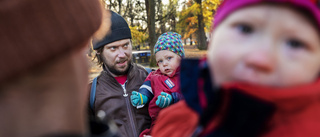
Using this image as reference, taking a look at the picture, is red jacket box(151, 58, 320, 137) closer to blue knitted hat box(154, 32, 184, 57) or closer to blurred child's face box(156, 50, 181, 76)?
blurred child's face box(156, 50, 181, 76)

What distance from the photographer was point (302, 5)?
0.78 metres

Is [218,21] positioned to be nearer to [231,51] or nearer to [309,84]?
[231,51]

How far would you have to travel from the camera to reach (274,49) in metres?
0.77

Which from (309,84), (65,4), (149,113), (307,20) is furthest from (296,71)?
(149,113)

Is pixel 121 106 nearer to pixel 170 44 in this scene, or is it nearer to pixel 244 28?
pixel 170 44

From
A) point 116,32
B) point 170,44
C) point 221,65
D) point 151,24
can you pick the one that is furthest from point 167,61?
point 151,24

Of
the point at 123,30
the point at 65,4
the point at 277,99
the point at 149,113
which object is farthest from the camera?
the point at 123,30

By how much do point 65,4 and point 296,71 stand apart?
833 millimetres

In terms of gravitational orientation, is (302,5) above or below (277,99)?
above

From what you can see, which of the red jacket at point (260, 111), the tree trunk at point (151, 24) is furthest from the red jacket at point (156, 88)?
the tree trunk at point (151, 24)

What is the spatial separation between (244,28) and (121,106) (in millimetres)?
2186

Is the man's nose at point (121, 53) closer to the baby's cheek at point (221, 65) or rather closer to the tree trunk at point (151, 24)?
the baby's cheek at point (221, 65)

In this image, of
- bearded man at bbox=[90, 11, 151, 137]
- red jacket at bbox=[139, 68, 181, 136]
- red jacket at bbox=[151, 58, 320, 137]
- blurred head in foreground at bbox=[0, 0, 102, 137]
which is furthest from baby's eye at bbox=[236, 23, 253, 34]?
bearded man at bbox=[90, 11, 151, 137]

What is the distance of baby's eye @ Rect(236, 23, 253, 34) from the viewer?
0.82 m
